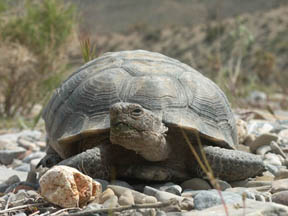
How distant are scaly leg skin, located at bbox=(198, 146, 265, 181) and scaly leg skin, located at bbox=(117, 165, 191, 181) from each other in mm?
164

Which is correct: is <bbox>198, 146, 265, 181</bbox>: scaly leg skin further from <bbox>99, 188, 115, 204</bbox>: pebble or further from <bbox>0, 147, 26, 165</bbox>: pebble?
<bbox>0, 147, 26, 165</bbox>: pebble

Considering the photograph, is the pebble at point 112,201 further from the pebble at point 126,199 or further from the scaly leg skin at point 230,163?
the scaly leg skin at point 230,163

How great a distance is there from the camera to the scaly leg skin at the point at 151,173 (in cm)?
270

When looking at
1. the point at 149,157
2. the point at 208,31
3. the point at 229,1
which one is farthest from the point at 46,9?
the point at 229,1

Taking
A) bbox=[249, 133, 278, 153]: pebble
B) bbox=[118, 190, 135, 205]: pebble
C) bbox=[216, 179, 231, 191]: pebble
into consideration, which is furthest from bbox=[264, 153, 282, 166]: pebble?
bbox=[118, 190, 135, 205]: pebble

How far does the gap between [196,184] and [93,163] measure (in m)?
0.66

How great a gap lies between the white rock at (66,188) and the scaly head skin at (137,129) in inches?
14.5

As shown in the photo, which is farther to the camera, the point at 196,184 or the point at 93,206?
the point at 196,184

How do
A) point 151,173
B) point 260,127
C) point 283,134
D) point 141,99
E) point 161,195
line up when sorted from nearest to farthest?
point 161,195, point 151,173, point 141,99, point 283,134, point 260,127

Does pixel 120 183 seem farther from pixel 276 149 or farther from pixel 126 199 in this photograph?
pixel 276 149

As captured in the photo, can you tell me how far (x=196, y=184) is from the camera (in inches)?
105

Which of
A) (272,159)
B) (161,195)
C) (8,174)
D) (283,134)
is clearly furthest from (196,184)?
(283,134)

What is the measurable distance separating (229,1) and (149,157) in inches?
2238

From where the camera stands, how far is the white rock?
2.13m
